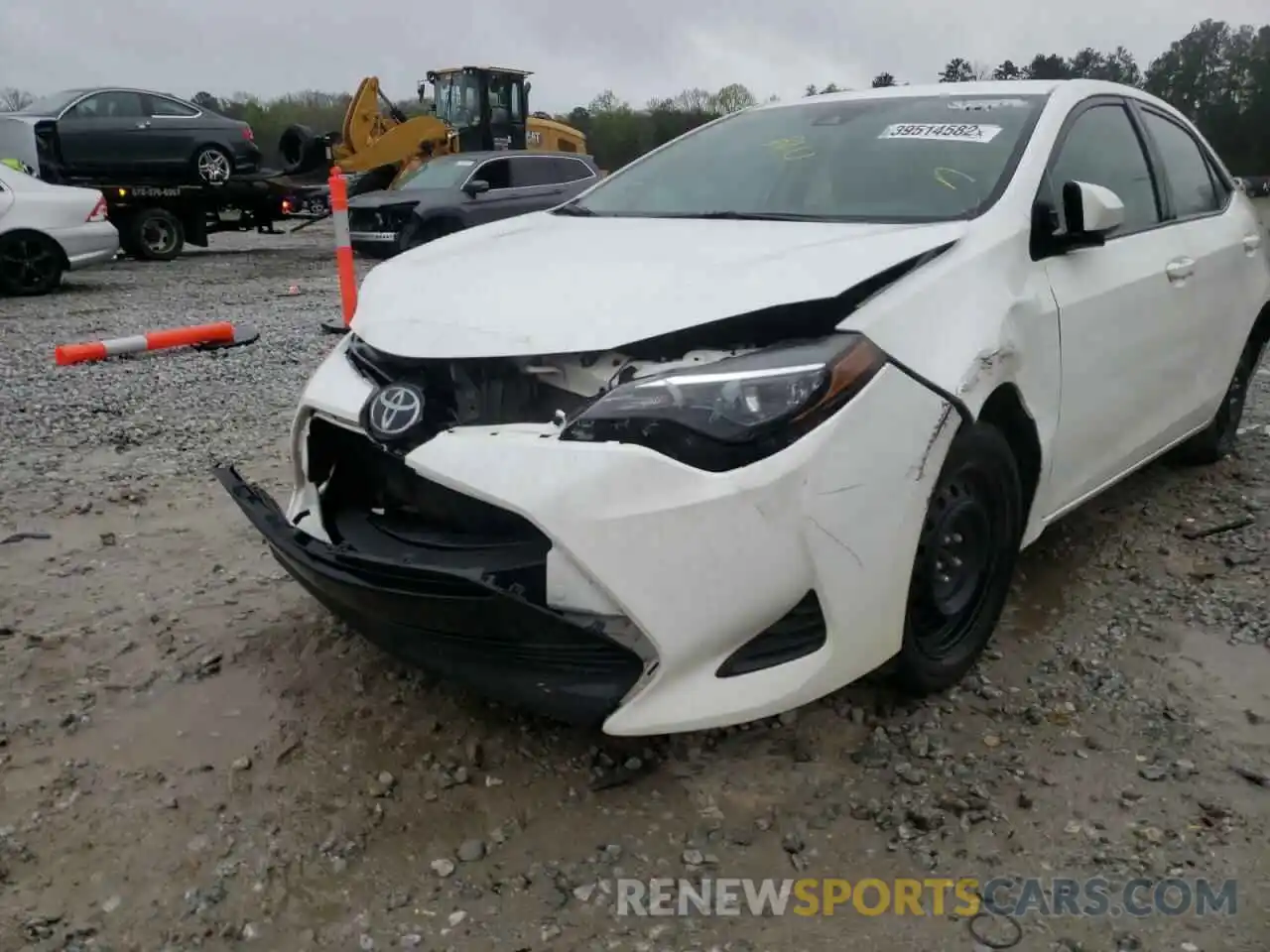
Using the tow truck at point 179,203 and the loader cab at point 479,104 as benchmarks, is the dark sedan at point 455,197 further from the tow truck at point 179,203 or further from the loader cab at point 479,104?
the loader cab at point 479,104

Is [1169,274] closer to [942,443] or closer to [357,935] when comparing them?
[942,443]

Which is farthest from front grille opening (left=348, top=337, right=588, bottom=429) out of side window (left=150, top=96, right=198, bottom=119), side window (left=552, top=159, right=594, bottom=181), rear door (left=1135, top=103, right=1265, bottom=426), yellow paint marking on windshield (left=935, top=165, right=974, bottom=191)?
side window (left=150, top=96, right=198, bottom=119)

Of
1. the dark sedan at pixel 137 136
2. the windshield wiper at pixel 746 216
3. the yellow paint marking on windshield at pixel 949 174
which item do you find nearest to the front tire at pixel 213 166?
the dark sedan at pixel 137 136

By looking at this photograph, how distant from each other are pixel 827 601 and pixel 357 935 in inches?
42.1

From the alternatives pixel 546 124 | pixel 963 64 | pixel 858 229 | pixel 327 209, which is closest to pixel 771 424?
pixel 858 229

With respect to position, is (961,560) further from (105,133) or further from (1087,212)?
(105,133)

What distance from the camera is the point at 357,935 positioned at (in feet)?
6.52

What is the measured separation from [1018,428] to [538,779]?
57.0 inches

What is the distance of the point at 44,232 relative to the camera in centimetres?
1034

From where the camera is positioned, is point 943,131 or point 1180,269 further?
point 1180,269

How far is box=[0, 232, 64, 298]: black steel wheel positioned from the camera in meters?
10.3

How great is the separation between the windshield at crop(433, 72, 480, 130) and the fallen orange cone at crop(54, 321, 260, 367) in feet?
39.9

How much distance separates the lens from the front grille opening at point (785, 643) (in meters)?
2.17

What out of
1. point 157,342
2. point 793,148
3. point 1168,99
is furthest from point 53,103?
point 1168,99
